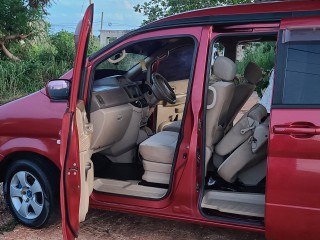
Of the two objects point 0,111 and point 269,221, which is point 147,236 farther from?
point 0,111

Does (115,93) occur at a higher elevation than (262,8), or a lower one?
lower

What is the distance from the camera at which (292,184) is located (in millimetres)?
2914

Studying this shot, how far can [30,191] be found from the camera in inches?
155

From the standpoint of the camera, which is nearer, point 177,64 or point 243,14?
point 243,14

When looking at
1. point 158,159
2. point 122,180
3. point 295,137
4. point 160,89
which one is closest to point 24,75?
point 160,89

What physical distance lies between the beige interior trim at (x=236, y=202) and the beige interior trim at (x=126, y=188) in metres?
0.40

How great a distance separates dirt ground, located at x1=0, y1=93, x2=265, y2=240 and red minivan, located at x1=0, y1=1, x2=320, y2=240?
15cm

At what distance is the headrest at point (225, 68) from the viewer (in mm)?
3533

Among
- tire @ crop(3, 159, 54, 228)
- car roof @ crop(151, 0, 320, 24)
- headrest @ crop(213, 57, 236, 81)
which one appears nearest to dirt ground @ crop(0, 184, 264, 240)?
tire @ crop(3, 159, 54, 228)

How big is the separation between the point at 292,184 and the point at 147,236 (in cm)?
151

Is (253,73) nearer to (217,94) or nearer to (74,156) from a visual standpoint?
(217,94)

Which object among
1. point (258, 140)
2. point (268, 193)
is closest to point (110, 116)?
point (258, 140)

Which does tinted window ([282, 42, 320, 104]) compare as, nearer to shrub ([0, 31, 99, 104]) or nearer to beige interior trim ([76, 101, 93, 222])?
beige interior trim ([76, 101, 93, 222])

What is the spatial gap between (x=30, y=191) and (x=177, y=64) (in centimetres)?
219
